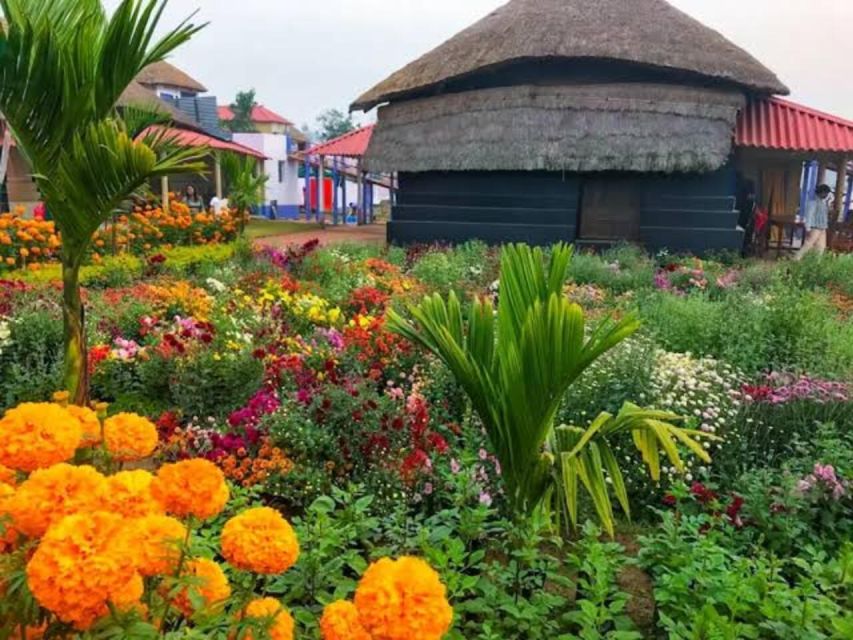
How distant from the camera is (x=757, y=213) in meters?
14.2

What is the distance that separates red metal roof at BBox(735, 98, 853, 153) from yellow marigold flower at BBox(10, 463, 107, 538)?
519 inches

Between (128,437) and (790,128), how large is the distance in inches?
548

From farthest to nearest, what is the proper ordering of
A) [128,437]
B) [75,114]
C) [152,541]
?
[75,114], [128,437], [152,541]

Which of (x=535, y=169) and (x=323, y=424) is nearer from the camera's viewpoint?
(x=323, y=424)

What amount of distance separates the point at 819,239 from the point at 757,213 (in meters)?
1.56

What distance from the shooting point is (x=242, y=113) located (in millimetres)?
44219

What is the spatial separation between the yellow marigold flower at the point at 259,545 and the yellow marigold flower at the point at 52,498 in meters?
0.25

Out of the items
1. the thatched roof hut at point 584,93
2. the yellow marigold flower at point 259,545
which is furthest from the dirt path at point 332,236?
the yellow marigold flower at point 259,545

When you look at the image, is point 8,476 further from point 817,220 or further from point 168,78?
point 168,78

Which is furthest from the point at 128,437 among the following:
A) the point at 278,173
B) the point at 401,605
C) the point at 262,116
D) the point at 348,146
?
the point at 262,116

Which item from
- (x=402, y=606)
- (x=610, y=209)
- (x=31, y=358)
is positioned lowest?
(x=31, y=358)

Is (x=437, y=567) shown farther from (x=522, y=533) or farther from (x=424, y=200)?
(x=424, y=200)

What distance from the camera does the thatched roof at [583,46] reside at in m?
12.3

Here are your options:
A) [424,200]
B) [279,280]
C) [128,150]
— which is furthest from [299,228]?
[128,150]
